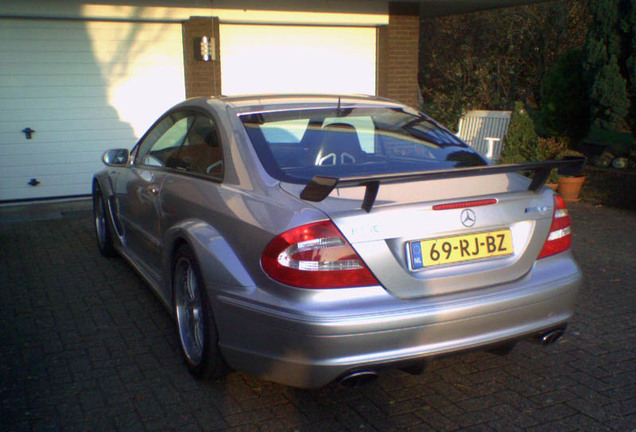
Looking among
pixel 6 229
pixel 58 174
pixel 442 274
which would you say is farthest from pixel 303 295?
pixel 58 174

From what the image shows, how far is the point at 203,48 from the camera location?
9695 millimetres

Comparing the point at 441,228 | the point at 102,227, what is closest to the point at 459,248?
the point at 441,228

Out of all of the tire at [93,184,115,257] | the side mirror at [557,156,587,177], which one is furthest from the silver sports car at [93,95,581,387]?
the tire at [93,184,115,257]

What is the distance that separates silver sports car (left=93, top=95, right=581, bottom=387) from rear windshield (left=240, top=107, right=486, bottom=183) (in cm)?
1

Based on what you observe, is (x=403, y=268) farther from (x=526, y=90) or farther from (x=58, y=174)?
(x=526, y=90)

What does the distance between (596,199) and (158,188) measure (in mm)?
7265

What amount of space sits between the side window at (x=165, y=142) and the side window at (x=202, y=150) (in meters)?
0.15

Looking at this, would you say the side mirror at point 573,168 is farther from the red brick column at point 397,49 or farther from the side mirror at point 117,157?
the red brick column at point 397,49

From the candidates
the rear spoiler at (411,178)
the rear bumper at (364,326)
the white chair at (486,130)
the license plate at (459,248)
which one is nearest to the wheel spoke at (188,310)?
the rear bumper at (364,326)

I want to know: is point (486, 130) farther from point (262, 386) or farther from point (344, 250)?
point (344, 250)

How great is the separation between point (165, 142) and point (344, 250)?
240cm

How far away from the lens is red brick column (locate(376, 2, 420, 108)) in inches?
439

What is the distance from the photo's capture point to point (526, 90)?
716 inches

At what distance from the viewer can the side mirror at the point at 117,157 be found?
528 cm
